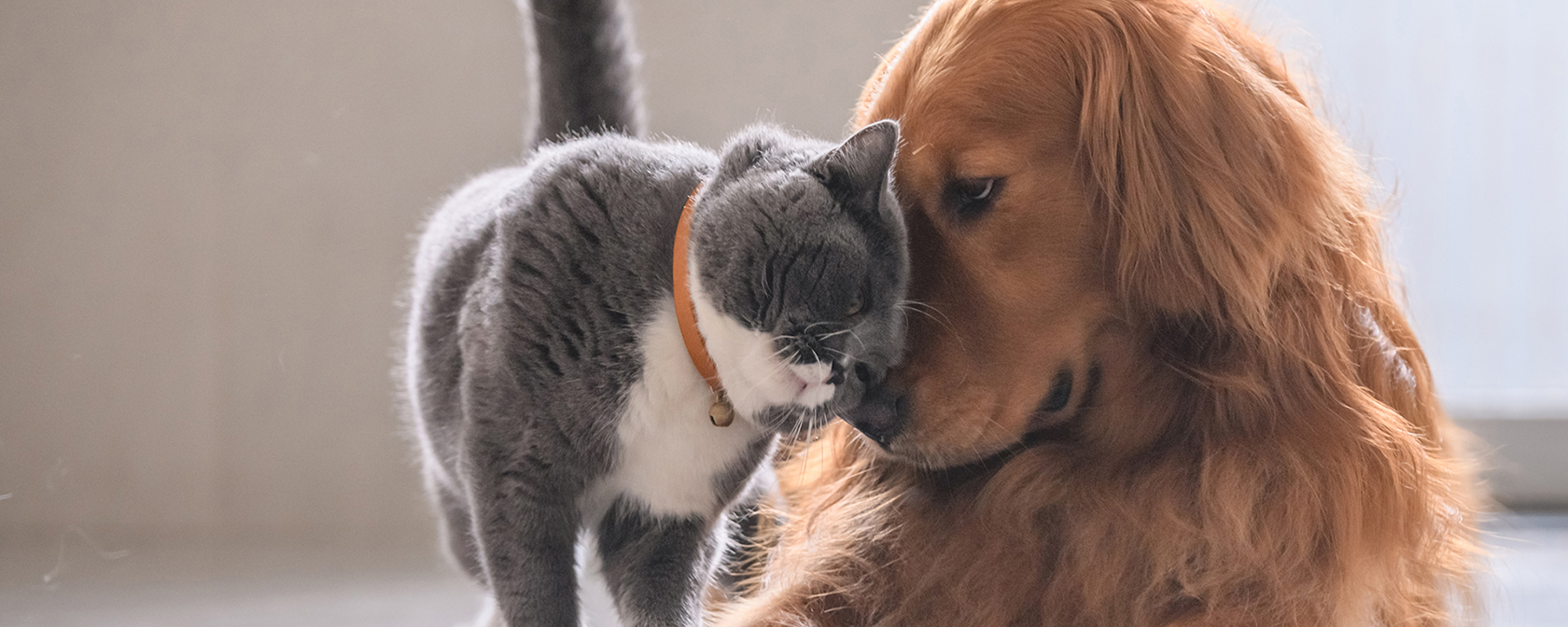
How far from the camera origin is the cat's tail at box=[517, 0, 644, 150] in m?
1.08

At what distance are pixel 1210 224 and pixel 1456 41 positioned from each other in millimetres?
1614

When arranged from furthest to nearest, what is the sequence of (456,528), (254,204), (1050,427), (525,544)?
1. (254,204)
2. (456,528)
3. (1050,427)
4. (525,544)

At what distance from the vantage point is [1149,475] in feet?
2.80

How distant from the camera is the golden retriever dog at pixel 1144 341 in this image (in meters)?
0.81

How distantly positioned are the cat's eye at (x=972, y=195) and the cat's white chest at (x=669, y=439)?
0.24 meters

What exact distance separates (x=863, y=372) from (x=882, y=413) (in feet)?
0.11

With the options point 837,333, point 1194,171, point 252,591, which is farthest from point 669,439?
point 252,591

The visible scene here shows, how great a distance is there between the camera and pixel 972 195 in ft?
2.74

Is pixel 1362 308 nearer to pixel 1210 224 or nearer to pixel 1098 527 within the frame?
pixel 1210 224

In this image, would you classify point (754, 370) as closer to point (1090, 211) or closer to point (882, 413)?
point (882, 413)

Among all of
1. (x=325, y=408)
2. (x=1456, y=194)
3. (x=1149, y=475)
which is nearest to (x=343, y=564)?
(x=325, y=408)

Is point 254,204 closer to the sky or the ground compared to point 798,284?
closer to the ground

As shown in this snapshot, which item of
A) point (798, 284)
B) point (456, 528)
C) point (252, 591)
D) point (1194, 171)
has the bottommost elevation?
point (252, 591)

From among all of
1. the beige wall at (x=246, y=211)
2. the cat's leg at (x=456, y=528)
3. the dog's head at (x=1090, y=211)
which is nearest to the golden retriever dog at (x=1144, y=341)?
the dog's head at (x=1090, y=211)
